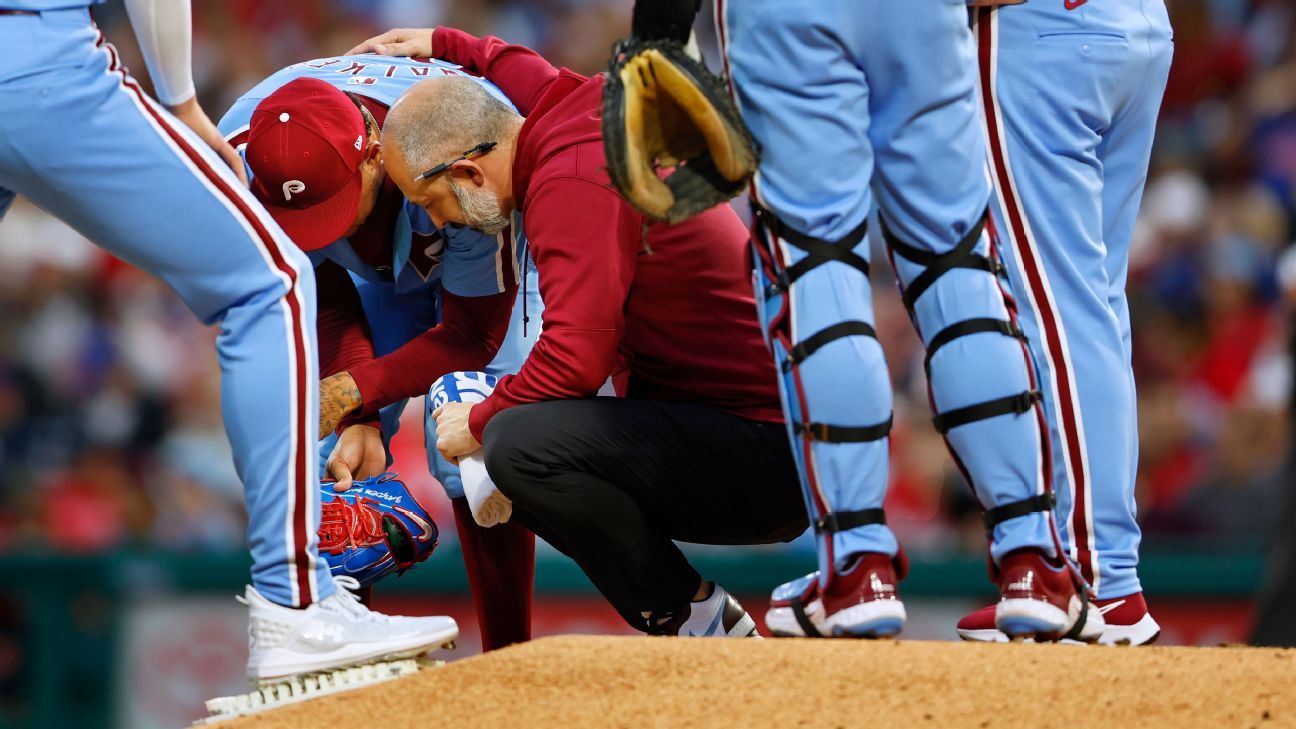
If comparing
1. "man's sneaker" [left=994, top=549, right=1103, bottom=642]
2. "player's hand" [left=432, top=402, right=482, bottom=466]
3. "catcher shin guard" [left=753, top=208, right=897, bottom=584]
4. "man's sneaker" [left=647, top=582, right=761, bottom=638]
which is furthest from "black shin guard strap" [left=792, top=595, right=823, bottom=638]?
"player's hand" [left=432, top=402, right=482, bottom=466]

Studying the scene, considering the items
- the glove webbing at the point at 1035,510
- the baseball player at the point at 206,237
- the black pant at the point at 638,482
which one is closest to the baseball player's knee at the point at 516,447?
the black pant at the point at 638,482

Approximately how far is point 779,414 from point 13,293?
6808 mm

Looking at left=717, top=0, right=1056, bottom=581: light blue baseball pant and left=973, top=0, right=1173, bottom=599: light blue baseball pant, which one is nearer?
left=717, top=0, right=1056, bottom=581: light blue baseball pant

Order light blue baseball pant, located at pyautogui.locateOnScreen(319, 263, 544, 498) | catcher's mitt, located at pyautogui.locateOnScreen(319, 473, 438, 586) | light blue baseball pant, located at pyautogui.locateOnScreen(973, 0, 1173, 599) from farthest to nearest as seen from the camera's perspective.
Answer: light blue baseball pant, located at pyautogui.locateOnScreen(319, 263, 544, 498), catcher's mitt, located at pyautogui.locateOnScreen(319, 473, 438, 586), light blue baseball pant, located at pyautogui.locateOnScreen(973, 0, 1173, 599)

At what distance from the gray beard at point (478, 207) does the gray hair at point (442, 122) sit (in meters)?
0.09

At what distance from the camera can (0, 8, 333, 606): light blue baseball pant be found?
277 cm

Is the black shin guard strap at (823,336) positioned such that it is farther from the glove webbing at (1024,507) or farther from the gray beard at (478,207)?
the gray beard at (478,207)

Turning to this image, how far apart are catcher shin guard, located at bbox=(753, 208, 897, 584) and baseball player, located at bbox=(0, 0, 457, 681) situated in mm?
829

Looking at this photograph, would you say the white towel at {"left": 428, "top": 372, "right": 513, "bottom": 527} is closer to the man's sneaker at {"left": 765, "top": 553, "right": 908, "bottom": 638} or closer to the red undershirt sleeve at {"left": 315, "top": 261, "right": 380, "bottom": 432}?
the red undershirt sleeve at {"left": 315, "top": 261, "right": 380, "bottom": 432}

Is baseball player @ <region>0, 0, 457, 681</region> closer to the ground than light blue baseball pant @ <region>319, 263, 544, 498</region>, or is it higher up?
higher up

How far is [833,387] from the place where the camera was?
3000 millimetres

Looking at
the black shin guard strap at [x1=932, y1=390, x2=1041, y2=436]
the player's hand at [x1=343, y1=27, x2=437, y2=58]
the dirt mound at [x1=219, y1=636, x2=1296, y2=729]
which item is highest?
the player's hand at [x1=343, y1=27, x2=437, y2=58]

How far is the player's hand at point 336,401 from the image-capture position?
3.95 m

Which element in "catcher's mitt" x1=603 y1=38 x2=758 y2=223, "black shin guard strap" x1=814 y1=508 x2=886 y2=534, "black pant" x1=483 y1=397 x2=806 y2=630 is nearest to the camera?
"catcher's mitt" x1=603 y1=38 x2=758 y2=223
